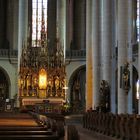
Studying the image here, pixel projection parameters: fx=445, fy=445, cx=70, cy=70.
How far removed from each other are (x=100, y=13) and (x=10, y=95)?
15.7m

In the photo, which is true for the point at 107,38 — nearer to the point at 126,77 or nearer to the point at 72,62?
the point at 126,77

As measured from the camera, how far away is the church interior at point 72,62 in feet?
86.5

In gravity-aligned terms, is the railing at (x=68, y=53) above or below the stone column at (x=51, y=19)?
below

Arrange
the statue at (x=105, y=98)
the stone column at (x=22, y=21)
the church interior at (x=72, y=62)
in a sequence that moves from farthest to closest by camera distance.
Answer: the stone column at (x=22, y=21), the statue at (x=105, y=98), the church interior at (x=72, y=62)

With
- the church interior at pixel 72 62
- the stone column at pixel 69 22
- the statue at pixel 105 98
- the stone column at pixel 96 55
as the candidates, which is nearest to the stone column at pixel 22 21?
the church interior at pixel 72 62

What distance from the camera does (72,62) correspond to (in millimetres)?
47219

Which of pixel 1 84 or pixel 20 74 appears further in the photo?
pixel 1 84

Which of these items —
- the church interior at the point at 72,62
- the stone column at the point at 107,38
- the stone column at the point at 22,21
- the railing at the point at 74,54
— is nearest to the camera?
the church interior at the point at 72,62

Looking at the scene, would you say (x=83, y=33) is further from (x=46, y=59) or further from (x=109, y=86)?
(x=109, y=86)

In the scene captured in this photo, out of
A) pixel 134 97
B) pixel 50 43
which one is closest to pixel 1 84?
pixel 50 43

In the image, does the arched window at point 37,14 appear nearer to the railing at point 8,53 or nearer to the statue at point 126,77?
the railing at point 8,53

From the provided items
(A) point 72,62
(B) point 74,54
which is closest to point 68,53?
(B) point 74,54

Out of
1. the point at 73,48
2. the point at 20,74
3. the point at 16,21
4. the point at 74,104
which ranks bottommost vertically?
the point at 74,104

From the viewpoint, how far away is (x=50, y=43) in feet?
156
